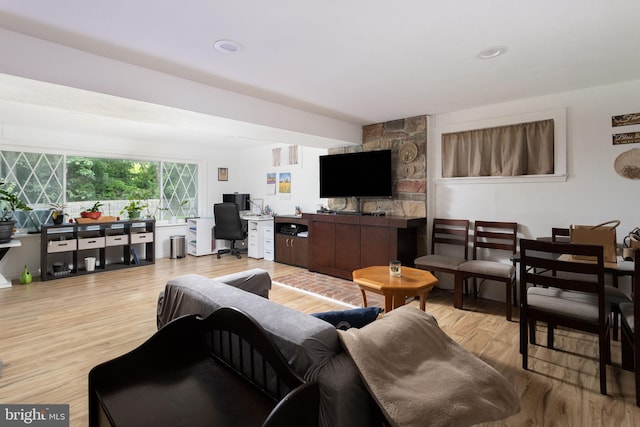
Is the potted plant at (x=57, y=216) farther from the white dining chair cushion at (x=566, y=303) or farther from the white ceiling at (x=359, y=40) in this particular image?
the white dining chair cushion at (x=566, y=303)

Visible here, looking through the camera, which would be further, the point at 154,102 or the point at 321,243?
the point at 321,243

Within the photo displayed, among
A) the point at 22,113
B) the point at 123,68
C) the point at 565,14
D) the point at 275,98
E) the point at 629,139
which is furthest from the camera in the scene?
the point at 22,113

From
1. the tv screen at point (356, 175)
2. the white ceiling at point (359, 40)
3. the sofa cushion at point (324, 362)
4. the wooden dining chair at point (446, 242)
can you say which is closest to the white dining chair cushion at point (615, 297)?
the wooden dining chair at point (446, 242)

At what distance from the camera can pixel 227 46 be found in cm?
224

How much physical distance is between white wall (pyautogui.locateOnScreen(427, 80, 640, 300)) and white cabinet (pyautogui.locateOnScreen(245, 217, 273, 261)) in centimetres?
364

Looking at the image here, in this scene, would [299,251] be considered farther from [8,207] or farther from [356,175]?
[8,207]

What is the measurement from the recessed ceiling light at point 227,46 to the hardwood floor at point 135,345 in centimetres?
241

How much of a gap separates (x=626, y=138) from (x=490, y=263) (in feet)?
5.50

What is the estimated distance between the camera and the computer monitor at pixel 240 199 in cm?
684

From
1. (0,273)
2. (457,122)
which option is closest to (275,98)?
(457,122)

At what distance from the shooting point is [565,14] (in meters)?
1.86

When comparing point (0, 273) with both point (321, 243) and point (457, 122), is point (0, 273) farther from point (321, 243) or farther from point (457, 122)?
point (457, 122)

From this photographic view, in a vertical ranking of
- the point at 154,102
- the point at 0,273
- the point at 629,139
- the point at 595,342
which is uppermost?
the point at 154,102

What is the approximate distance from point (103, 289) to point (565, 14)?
5.28m
